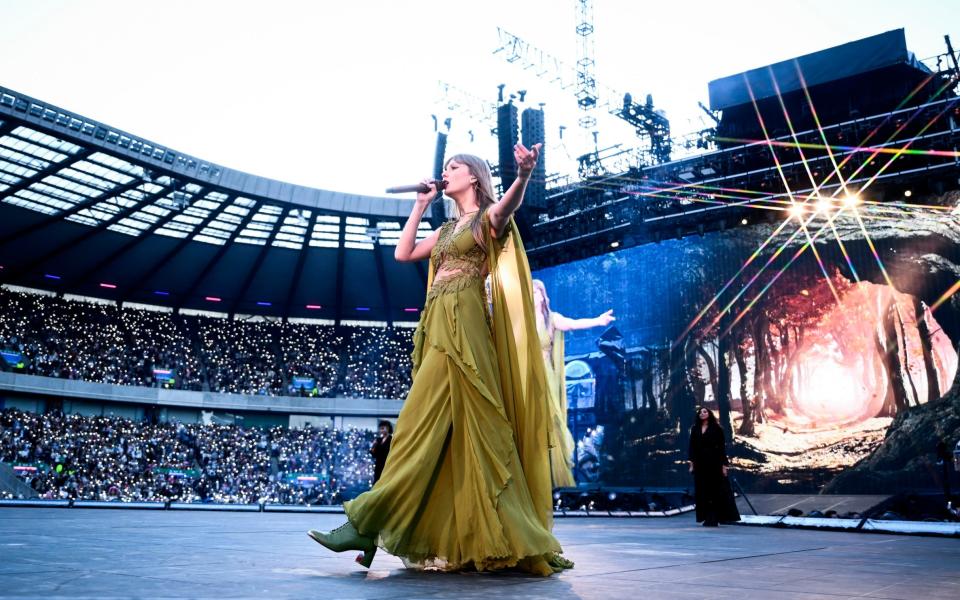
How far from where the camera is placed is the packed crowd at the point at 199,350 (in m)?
27.5

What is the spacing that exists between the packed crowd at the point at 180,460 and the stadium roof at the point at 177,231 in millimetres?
5821

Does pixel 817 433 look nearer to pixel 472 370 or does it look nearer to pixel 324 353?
pixel 472 370

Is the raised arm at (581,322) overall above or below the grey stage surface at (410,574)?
above

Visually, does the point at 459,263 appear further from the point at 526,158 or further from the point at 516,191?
the point at 526,158

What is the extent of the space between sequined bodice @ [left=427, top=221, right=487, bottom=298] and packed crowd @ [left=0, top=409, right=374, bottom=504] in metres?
18.6

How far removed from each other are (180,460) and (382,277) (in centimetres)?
1001

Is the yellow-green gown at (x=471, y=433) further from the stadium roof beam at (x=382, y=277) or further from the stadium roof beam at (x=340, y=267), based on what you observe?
the stadium roof beam at (x=382, y=277)

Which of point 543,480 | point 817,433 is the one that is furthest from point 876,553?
point 817,433

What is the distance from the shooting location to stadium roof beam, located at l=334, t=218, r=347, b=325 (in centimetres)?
2629

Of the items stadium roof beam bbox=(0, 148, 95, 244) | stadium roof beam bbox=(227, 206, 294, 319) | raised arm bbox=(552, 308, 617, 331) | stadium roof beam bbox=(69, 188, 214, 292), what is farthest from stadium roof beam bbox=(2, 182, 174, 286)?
raised arm bbox=(552, 308, 617, 331)

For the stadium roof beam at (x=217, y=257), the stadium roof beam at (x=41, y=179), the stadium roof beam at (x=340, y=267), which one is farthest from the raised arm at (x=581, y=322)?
the stadium roof beam at (x=41, y=179)

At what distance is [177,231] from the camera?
26125 millimetres

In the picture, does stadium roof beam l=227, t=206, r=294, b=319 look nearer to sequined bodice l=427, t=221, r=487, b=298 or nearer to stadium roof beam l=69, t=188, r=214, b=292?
stadium roof beam l=69, t=188, r=214, b=292

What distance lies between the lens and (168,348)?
1208 inches
